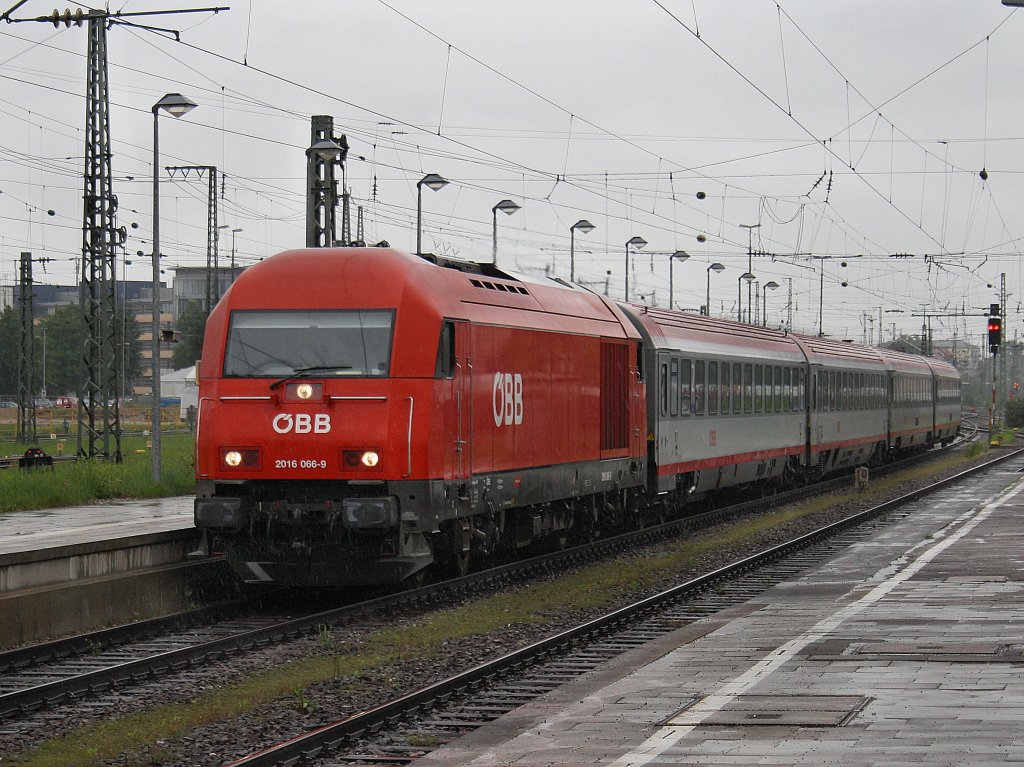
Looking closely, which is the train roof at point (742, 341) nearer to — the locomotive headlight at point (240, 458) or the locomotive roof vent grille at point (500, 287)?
the locomotive roof vent grille at point (500, 287)

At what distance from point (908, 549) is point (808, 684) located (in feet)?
37.1

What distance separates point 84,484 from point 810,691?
18.0 meters

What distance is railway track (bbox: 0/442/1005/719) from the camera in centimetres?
1135

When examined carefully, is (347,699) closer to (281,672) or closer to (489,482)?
(281,672)

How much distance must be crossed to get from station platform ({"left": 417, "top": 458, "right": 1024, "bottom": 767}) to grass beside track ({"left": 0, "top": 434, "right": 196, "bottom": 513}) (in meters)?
12.9

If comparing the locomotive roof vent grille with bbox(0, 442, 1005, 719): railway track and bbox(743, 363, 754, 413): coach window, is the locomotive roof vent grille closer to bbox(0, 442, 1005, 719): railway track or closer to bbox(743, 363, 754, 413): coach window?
bbox(0, 442, 1005, 719): railway track

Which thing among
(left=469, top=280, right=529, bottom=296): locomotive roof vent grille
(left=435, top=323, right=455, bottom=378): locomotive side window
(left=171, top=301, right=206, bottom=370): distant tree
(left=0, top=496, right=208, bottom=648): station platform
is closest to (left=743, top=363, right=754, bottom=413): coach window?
(left=469, top=280, right=529, bottom=296): locomotive roof vent grille

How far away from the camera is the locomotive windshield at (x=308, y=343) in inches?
597

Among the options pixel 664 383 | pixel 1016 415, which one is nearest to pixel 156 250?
pixel 664 383

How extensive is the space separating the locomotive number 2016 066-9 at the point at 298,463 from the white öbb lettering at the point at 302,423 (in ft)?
0.95

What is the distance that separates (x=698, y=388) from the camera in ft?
87.2

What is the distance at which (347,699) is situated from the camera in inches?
429

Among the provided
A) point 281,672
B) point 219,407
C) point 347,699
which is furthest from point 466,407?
point 347,699

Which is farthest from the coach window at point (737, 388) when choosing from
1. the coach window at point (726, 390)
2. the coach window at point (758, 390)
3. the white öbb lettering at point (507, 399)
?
the white öbb lettering at point (507, 399)
